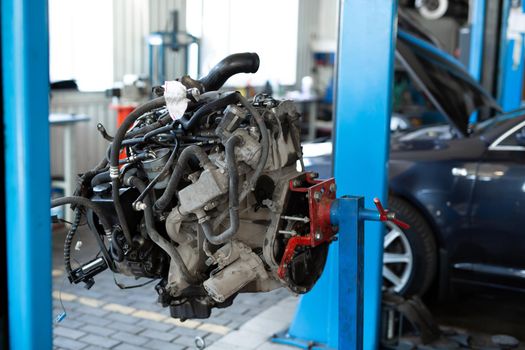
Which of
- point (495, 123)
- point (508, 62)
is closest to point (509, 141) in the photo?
point (495, 123)

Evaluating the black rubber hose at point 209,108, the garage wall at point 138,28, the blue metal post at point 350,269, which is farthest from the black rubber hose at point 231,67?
the garage wall at point 138,28

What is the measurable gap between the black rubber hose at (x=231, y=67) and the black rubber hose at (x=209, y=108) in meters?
0.18

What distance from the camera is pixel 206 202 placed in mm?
2332

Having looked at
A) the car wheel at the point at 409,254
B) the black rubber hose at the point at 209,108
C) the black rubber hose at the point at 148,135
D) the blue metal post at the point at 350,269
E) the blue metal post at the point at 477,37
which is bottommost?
the car wheel at the point at 409,254

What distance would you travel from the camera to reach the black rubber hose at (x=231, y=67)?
260 cm

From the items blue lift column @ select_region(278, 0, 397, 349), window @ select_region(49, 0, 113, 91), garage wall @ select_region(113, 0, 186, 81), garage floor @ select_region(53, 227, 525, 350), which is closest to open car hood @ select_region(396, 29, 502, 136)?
blue lift column @ select_region(278, 0, 397, 349)

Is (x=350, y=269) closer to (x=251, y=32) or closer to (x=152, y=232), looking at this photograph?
(x=152, y=232)

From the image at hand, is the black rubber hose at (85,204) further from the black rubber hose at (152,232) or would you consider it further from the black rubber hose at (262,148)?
the black rubber hose at (262,148)

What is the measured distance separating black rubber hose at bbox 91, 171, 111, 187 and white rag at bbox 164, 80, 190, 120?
435 mm

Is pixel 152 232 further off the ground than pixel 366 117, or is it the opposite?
pixel 366 117

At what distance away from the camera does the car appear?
4.04m

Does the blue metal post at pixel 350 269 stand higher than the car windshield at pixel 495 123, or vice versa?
the car windshield at pixel 495 123

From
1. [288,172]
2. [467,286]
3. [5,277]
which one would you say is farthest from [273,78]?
[5,277]

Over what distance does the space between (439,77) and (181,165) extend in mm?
3018
